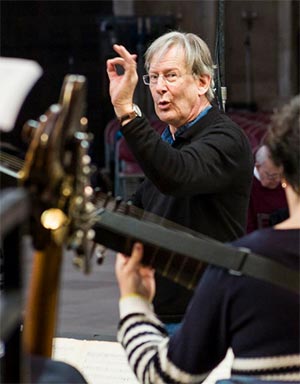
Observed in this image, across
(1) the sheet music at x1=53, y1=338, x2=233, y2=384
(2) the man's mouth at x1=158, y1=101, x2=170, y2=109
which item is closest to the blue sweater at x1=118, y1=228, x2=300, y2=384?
(2) the man's mouth at x1=158, y1=101, x2=170, y2=109

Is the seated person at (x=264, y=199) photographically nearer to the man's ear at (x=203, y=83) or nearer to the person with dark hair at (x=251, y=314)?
the man's ear at (x=203, y=83)

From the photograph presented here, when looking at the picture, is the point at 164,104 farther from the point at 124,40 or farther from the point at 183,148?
the point at 124,40

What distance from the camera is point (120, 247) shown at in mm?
2881

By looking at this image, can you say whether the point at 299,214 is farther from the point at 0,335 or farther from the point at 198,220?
the point at 198,220

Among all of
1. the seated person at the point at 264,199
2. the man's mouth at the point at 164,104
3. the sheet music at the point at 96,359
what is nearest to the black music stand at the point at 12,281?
the man's mouth at the point at 164,104

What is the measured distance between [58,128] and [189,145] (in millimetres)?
1607

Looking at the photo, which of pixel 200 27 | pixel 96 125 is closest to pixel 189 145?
pixel 96 125

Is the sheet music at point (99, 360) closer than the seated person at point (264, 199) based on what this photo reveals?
Yes

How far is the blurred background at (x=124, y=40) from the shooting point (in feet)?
52.9

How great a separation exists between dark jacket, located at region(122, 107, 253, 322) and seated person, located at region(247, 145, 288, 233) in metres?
3.20

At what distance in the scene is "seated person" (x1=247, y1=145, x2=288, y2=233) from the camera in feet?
24.5

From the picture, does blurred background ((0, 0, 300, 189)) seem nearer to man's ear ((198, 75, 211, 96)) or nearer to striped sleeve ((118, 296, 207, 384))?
man's ear ((198, 75, 211, 96))

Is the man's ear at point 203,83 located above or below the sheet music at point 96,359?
above

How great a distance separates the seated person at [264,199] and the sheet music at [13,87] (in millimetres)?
4806
